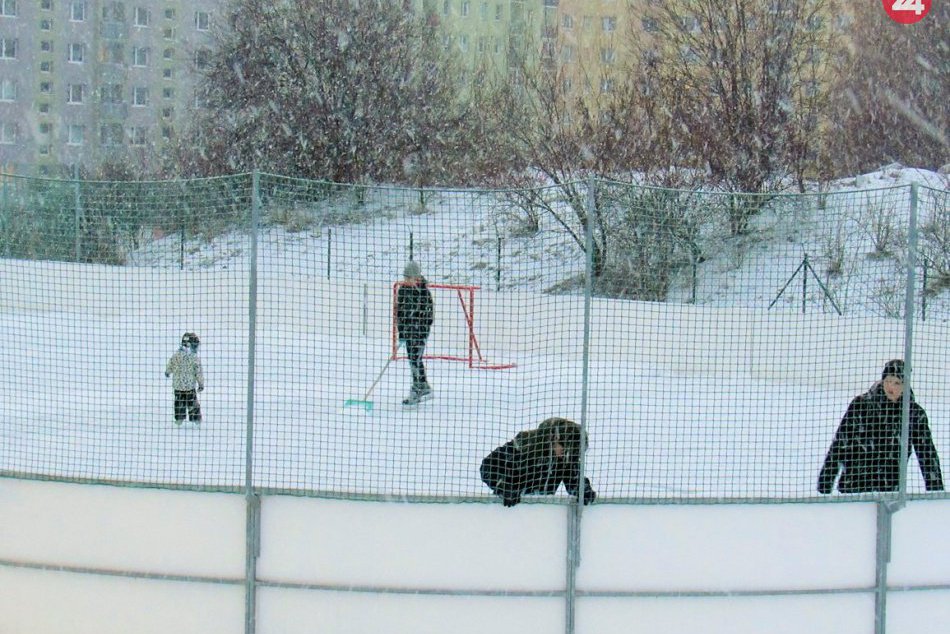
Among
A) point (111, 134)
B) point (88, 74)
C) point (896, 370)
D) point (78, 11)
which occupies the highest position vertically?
point (78, 11)

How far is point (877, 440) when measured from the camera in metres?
6.27

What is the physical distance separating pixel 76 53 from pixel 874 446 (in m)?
49.2

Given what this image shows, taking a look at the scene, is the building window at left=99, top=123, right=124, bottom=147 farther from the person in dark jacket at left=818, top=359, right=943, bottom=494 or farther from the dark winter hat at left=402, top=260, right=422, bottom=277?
the person in dark jacket at left=818, top=359, right=943, bottom=494

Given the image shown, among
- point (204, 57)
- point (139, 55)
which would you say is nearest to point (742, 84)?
point (204, 57)

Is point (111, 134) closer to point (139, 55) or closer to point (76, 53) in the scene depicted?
point (76, 53)

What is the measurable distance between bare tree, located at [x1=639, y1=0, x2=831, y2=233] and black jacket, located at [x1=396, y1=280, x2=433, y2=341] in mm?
14082

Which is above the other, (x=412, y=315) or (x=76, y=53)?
(x=76, y=53)

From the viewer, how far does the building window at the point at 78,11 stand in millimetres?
49438

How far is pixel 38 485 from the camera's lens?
576cm

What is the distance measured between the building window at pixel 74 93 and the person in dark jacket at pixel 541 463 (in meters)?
48.2

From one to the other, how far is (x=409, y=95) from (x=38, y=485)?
1088 inches

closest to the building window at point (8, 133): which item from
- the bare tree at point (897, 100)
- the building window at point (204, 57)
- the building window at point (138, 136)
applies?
the building window at point (138, 136)

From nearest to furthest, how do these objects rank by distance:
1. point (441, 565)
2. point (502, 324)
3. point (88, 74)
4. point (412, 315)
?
point (441, 565) < point (412, 315) < point (502, 324) < point (88, 74)

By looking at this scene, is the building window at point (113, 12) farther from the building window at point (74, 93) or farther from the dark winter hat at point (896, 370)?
the dark winter hat at point (896, 370)
